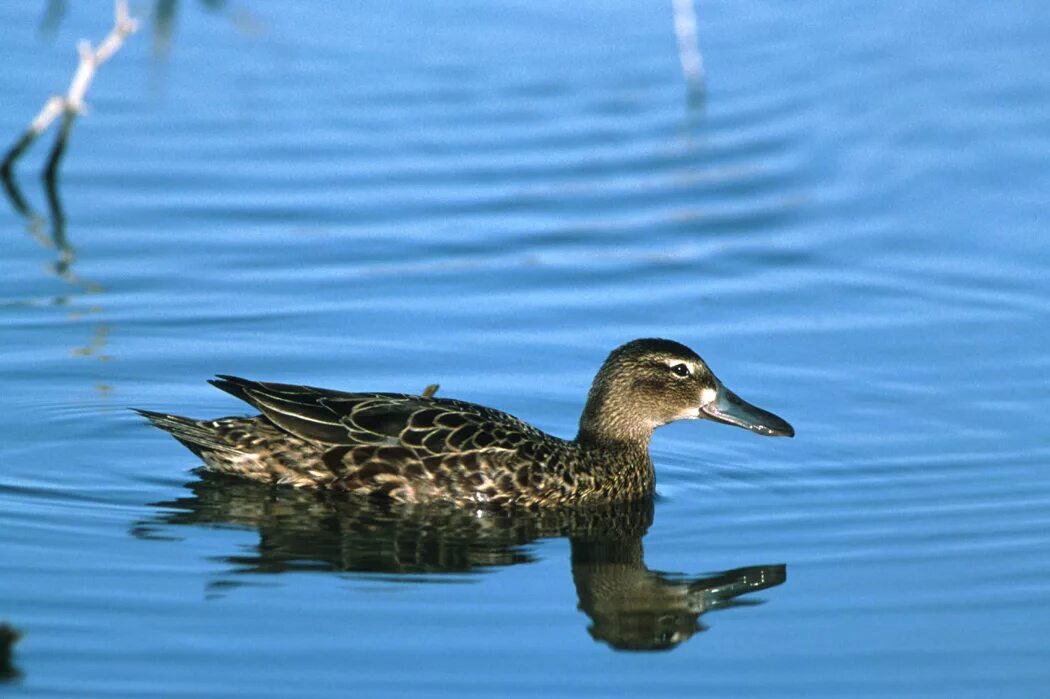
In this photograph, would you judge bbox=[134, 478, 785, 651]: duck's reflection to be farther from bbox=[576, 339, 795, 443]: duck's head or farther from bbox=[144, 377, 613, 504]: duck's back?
bbox=[576, 339, 795, 443]: duck's head

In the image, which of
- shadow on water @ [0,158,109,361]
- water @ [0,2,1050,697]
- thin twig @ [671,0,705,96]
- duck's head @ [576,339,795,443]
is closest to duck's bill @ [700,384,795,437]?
duck's head @ [576,339,795,443]

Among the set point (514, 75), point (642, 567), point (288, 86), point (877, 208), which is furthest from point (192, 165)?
point (642, 567)

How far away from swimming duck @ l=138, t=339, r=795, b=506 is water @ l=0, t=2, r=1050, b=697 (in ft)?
0.62

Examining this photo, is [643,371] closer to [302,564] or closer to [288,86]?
[302,564]

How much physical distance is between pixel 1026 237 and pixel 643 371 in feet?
13.8

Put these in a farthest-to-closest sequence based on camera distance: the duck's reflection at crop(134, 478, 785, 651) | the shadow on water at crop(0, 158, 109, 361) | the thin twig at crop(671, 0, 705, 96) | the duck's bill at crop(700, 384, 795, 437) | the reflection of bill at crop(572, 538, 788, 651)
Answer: the thin twig at crop(671, 0, 705, 96) → the shadow on water at crop(0, 158, 109, 361) → the duck's bill at crop(700, 384, 795, 437) → the duck's reflection at crop(134, 478, 785, 651) → the reflection of bill at crop(572, 538, 788, 651)

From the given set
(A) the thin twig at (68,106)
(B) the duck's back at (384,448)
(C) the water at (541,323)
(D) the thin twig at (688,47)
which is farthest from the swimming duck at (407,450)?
(D) the thin twig at (688,47)

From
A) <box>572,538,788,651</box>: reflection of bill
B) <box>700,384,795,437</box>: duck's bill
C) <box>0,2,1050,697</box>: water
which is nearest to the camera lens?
<box>0,2,1050,697</box>: water

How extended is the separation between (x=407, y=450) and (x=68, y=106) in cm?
529

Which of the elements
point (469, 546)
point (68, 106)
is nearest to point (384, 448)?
point (469, 546)

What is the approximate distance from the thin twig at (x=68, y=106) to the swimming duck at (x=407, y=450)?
423 cm

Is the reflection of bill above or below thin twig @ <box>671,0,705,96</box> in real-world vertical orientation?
below

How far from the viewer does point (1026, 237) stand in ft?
42.7

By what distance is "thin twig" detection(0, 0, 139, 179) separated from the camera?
13.0 m
